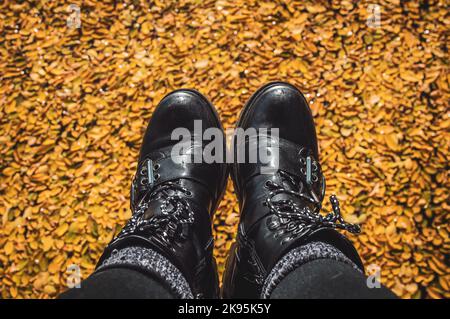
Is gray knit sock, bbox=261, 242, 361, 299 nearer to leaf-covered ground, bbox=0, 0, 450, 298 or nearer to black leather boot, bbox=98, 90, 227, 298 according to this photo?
black leather boot, bbox=98, 90, 227, 298

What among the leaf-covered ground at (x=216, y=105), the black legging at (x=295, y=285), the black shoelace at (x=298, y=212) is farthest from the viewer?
the leaf-covered ground at (x=216, y=105)

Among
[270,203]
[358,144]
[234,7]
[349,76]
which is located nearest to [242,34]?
[234,7]

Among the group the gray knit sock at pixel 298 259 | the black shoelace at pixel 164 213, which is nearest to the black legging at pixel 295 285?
the gray knit sock at pixel 298 259

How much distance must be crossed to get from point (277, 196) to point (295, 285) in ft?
1.05

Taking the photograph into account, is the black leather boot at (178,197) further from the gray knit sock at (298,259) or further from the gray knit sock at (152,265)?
the gray knit sock at (298,259)

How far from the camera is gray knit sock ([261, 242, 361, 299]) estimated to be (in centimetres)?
63

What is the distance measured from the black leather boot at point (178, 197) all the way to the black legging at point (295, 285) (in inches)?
3.9

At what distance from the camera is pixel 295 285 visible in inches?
23.2

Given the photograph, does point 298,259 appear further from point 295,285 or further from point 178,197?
point 178,197

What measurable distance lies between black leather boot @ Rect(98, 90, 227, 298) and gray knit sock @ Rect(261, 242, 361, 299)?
0.16 meters

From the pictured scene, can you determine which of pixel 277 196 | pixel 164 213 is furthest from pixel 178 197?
pixel 277 196

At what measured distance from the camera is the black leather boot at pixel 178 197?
725 mm

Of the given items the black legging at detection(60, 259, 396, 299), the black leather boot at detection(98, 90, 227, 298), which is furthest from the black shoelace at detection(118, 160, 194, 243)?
the black legging at detection(60, 259, 396, 299)

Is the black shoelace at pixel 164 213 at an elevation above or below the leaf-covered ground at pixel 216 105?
below
